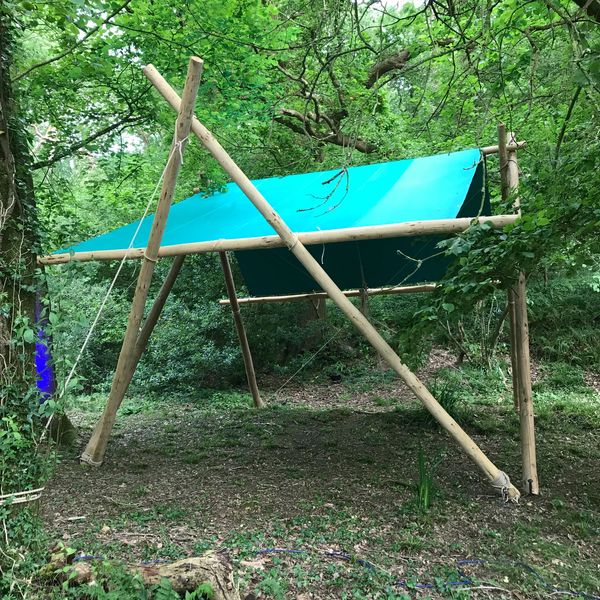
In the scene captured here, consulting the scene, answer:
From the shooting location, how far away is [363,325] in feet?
9.62

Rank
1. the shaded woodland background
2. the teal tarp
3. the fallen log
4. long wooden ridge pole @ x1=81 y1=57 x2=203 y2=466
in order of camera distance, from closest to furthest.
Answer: the fallen log, the shaded woodland background, long wooden ridge pole @ x1=81 y1=57 x2=203 y2=466, the teal tarp

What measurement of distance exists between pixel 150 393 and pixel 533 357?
570 centimetres

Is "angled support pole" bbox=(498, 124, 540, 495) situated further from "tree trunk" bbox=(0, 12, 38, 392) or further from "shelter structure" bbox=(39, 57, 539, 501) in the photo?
"tree trunk" bbox=(0, 12, 38, 392)

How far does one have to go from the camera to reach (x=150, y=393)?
7805 millimetres

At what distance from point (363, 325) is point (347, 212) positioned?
110 cm

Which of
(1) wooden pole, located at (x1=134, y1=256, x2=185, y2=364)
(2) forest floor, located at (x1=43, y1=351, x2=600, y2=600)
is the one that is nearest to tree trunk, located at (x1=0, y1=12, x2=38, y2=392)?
(2) forest floor, located at (x1=43, y1=351, x2=600, y2=600)

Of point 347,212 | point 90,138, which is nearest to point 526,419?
point 347,212

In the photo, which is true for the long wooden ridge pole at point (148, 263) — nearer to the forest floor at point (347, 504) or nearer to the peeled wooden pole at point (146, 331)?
the peeled wooden pole at point (146, 331)

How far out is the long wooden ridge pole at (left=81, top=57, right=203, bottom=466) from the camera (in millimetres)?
2865

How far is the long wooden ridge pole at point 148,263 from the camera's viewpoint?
2865 millimetres

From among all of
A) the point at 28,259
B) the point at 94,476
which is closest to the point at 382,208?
the point at 28,259

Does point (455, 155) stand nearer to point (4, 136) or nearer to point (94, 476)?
point (4, 136)

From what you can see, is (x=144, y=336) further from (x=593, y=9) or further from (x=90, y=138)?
(x=593, y=9)

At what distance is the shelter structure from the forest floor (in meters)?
A: 0.36
